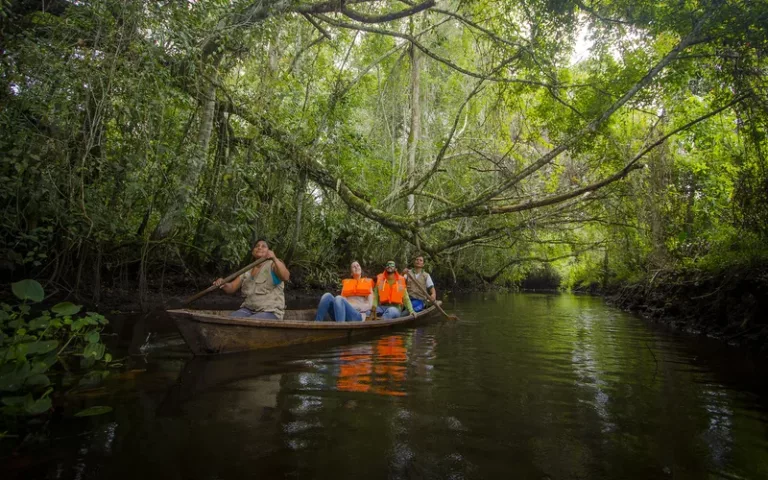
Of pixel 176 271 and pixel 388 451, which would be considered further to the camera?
pixel 176 271

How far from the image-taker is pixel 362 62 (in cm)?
1207

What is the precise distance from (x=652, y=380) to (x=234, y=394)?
387 centimetres

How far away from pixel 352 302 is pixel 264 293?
2063 millimetres

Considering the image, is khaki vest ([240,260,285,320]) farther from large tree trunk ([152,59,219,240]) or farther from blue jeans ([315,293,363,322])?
large tree trunk ([152,59,219,240])

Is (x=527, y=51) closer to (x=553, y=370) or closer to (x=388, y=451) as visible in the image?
(x=553, y=370)

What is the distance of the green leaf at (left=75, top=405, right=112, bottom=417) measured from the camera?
2770mm

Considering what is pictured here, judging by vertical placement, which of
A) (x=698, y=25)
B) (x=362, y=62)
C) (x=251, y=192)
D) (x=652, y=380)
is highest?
(x=362, y=62)

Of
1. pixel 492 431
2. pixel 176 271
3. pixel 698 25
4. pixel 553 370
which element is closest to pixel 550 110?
pixel 698 25

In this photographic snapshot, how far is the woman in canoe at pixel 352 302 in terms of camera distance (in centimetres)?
654

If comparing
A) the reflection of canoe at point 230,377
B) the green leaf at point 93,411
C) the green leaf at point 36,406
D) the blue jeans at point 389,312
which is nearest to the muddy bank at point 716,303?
the blue jeans at point 389,312

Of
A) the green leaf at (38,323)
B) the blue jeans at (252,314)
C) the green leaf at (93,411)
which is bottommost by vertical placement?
the green leaf at (93,411)

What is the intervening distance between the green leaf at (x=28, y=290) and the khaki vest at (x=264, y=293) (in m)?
2.81

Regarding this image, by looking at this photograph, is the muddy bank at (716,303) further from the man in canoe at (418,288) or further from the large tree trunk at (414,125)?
the large tree trunk at (414,125)

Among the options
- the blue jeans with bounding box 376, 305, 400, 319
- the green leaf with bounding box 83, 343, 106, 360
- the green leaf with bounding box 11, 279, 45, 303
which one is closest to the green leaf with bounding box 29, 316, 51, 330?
the green leaf with bounding box 11, 279, 45, 303
